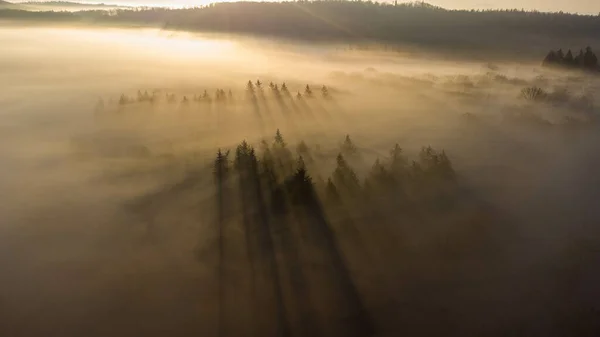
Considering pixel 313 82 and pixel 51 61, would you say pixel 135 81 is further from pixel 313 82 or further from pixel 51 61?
pixel 51 61

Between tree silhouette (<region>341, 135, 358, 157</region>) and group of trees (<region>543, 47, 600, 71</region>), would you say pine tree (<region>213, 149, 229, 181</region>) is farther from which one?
group of trees (<region>543, 47, 600, 71</region>)

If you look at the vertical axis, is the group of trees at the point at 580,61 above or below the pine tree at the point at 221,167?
above

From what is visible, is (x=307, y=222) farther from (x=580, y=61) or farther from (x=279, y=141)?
(x=580, y=61)

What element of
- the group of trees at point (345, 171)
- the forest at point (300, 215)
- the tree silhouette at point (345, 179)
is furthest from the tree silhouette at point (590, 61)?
the tree silhouette at point (345, 179)

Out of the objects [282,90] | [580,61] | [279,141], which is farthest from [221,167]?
[580,61]

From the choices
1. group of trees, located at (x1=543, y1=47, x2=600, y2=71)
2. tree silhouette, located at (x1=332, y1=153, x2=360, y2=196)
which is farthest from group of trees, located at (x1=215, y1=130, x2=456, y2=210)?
group of trees, located at (x1=543, y1=47, x2=600, y2=71)

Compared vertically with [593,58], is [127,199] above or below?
below

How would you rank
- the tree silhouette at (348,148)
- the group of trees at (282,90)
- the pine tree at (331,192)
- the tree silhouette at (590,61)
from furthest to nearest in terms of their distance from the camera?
the tree silhouette at (590,61)
the group of trees at (282,90)
the tree silhouette at (348,148)
the pine tree at (331,192)

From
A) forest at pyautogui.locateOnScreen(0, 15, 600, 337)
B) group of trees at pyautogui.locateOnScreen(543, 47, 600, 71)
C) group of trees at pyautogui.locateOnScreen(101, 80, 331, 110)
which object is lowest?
forest at pyautogui.locateOnScreen(0, 15, 600, 337)

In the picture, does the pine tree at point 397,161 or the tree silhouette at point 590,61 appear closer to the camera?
the pine tree at point 397,161

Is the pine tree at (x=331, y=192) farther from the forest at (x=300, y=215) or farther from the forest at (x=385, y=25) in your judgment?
the forest at (x=385, y=25)

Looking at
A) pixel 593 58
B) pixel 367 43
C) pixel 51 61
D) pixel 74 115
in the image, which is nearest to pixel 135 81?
pixel 74 115
